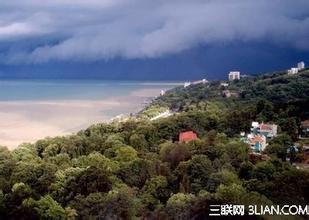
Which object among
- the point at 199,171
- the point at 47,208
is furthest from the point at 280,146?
the point at 47,208

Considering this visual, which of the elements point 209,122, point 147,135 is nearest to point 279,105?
point 209,122

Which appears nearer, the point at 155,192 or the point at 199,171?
the point at 155,192

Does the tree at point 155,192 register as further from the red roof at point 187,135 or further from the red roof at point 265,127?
the red roof at point 265,127

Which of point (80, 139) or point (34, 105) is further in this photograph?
point (34, 105)

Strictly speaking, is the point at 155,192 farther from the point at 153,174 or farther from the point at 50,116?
the point at 50,116

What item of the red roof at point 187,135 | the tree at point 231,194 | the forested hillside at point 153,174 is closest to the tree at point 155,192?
the forested hillside at point 153,174

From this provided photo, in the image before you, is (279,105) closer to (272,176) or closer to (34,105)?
(272,176)
